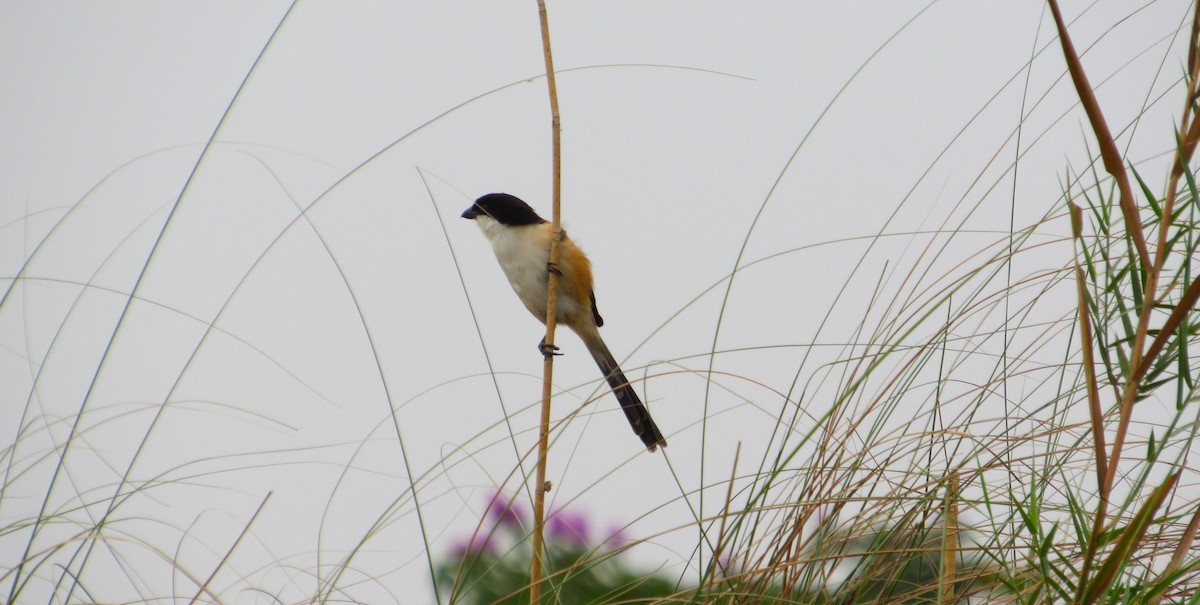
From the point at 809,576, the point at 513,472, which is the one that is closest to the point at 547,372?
the point at 513,472

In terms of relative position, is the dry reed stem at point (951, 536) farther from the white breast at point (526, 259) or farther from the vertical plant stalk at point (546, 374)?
the white breast at point (526, 259)

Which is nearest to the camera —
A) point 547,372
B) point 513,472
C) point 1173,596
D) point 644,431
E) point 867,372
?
point 1173,596

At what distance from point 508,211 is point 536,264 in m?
0.38

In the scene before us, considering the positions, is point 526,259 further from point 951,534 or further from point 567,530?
Answer: point 951,534

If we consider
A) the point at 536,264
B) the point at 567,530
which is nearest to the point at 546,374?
the point at 567,530

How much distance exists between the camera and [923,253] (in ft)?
5.85

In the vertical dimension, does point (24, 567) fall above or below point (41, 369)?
below

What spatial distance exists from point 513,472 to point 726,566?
1.41ft

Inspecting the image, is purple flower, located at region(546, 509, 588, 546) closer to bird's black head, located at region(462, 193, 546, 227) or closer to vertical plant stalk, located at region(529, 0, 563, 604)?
vertical plant stalk, located at region(529, 0, 563, 604)

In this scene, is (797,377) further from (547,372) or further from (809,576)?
(547,372)

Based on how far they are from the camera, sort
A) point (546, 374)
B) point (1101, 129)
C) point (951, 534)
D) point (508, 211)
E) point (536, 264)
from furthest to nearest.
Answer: point (508, 211), point (536, 264), point (546, 374), point (951, 534), point (1101, 129)

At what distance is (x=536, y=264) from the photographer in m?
4.35

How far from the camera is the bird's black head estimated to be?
455 cm

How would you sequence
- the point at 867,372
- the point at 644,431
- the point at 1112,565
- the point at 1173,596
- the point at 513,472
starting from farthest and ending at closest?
the point at 644,431
the point at 513,472
the point at 867,372
the point at 1173,596
the point at 1112,565
